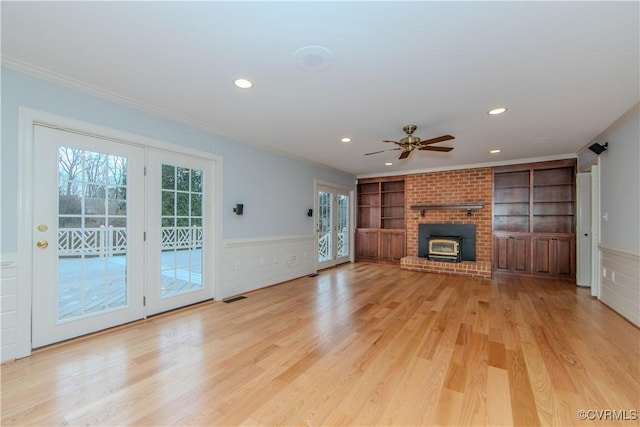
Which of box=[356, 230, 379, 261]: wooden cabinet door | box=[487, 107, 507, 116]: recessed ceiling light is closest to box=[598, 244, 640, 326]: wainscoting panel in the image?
box=[487, 107, 507, 116]: recessed ceiling light

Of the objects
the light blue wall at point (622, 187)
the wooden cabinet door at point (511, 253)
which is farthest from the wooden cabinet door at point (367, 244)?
the light blue wall at point (622, 187)

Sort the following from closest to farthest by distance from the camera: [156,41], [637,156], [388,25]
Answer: [388,25], [156,41], [637,156]

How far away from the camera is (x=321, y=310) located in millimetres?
3486

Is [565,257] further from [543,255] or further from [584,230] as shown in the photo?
[584,230]

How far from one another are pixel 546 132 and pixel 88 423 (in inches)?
219

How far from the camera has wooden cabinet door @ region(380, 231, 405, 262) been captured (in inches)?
269

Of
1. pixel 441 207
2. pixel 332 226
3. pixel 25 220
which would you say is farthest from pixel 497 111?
pixel 25 220

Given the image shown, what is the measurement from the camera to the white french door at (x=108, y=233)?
8.04 ft

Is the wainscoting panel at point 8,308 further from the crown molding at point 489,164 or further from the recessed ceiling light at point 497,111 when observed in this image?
the crown molding at point 489,164

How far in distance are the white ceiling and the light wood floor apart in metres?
2.40

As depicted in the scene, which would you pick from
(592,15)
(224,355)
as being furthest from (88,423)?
(592,15)

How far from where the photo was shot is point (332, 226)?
6598 mm

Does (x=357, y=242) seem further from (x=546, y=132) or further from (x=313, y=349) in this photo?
(x=313, y=349)

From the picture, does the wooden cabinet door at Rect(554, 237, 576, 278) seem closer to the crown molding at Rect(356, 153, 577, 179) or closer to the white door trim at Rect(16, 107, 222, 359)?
the crown molding at Rect(356, 153, 577, 179)
